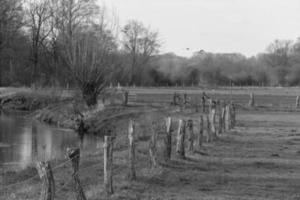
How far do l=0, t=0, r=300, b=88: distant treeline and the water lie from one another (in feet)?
24.8

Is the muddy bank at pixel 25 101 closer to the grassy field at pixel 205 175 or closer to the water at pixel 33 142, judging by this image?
the water at pixel 33 142

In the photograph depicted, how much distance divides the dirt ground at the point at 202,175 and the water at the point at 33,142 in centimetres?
310

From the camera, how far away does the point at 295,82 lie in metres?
113

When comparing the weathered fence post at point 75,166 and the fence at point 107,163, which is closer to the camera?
the fence at point 107,163

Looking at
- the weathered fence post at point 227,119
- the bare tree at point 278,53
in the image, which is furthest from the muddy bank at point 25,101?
the bare tree at point 278,53

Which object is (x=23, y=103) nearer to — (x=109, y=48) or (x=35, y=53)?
(x=109, y=48)

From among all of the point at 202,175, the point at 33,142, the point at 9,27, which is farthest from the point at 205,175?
the point at 9,27

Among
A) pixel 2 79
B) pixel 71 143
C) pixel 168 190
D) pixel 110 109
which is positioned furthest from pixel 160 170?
pixel 2 79

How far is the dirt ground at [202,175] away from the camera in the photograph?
12.8 meters

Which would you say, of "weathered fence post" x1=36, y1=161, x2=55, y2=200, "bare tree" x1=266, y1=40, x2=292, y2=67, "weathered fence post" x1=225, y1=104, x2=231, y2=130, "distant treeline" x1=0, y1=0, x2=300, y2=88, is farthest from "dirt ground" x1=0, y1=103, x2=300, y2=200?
"bare tree" x1=266, y1=40, x2=292, y2=67

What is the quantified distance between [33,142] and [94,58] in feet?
55.6

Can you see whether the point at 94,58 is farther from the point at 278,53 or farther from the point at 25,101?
the point at 278,53

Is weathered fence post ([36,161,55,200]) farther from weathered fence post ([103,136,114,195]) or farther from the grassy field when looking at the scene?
weathered fence post ([103,136,114,195])

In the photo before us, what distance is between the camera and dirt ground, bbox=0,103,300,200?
12.8m
